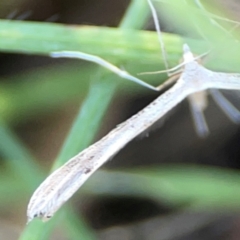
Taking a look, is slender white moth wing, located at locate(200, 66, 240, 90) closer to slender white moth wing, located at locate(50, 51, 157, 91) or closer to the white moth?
the white moth

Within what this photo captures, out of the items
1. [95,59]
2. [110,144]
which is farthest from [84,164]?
[95,59]

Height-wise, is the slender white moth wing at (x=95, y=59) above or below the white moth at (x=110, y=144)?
above

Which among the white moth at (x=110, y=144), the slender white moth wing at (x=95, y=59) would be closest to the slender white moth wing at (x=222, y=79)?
the white moth at (x=110, y=144)

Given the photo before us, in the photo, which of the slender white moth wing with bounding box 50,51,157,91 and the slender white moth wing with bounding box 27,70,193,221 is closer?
the slender white moth wing with bounding box 27,70,193,221

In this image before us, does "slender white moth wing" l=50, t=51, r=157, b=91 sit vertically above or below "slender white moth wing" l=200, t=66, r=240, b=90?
above

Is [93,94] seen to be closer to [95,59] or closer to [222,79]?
[95,59]

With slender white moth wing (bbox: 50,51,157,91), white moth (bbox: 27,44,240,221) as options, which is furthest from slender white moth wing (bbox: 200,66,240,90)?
slender white moth wing (bbox: 50,51,157,91)

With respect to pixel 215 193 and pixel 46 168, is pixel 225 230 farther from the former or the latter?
pixel 46 168

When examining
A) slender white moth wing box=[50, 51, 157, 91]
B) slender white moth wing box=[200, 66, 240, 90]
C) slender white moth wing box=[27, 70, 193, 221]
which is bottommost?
slender white moth wing box=[27, 70, 193, 221]

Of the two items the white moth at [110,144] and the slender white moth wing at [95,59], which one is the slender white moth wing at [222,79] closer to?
the white moth at [110,144]

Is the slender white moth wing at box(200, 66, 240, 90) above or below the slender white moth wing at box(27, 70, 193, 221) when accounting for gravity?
above
